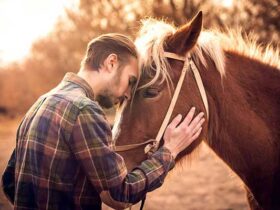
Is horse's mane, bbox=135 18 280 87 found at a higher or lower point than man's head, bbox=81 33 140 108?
higher

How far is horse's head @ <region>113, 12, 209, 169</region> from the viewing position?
2.60 m

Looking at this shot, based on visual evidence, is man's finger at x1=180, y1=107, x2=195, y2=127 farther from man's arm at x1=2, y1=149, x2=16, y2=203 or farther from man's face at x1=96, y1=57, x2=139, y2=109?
man's arm at x1=2, y1=149, x2=16, y2=203

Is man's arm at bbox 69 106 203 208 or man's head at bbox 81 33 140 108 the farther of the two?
man's head at bbox 81 33 140 108

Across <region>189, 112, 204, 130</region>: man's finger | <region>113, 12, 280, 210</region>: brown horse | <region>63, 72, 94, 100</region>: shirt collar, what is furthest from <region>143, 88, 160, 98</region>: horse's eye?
<region>63, 72, 94, 100</region>: shirt collar

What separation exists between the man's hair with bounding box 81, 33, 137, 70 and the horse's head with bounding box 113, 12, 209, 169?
0.81 ft

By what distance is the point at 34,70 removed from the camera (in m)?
23.2

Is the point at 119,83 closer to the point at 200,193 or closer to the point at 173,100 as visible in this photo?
the point at 173,100

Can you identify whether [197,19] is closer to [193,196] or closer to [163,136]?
[163,136]

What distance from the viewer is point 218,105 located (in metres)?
2.73

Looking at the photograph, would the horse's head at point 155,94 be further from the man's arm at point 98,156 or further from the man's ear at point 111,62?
the man's arm at point 98,156

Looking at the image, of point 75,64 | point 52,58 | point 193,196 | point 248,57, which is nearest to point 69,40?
point 75,64

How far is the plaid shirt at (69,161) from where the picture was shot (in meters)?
2.06

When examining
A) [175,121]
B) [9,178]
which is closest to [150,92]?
[175,121]

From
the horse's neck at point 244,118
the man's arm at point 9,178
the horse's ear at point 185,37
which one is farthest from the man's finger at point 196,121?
the man's arm at point 9,178
